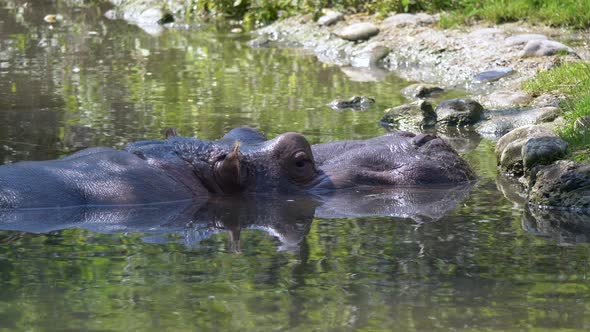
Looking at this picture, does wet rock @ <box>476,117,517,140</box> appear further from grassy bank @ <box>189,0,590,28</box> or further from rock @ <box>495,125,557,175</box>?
grassy bank @ <box>189,0,590,28</box>

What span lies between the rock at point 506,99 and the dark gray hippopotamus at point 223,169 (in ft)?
11.1

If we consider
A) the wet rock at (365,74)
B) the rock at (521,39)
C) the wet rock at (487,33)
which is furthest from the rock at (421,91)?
the wet rock at (487,33)

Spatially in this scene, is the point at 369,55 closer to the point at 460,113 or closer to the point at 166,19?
the point at 460,113

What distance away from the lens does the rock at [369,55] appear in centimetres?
1368

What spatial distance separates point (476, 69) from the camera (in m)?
12.2

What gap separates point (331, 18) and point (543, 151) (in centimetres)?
941

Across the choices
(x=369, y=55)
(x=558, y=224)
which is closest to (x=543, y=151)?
(x=558, y=224)

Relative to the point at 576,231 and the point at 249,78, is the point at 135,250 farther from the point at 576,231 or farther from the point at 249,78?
the point at 249,78

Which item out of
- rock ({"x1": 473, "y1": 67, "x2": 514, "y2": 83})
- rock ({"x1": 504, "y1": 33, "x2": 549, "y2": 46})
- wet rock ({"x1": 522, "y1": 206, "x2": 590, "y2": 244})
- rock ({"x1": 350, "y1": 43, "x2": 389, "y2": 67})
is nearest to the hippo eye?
wet rock ({"x1": 522, "y1": 206, "x2": 590, "y2": 244})

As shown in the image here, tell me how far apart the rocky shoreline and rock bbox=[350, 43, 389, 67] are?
0.01 m

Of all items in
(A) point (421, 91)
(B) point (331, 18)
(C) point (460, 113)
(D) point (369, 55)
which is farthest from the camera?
(B) point (331, 18)

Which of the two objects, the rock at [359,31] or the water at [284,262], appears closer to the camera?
the water at [284,262]

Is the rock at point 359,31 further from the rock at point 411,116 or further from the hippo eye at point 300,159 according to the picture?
the hippo eye at point 300,159

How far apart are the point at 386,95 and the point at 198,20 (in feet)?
28.7
